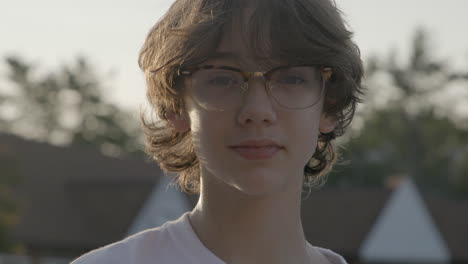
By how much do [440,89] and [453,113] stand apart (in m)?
2.28

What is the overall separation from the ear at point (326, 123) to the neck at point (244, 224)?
250mm

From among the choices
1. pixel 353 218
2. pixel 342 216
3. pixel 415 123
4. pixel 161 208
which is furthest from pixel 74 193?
pixel 415 123

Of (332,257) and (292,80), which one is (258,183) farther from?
(332,257)

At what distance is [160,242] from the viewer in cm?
286

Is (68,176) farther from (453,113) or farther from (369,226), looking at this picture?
(453,113)

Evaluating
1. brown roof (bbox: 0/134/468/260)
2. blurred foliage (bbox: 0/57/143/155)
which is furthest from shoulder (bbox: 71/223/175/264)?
blurred foliage (bbox: 0/57/143/155)

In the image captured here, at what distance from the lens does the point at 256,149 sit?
8.91 ft

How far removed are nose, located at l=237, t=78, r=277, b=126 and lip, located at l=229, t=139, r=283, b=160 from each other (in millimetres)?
53

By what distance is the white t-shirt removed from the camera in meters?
2.75

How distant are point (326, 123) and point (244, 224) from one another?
0.46 meters

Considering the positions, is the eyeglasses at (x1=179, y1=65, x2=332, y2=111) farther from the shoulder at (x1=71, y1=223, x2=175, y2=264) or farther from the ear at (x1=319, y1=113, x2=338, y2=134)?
the shoulder at (x1=71, y1=223, x2=175, y2=264)

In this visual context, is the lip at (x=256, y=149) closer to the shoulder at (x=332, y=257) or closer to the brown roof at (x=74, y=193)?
the shoulder at (x=332, y=257)

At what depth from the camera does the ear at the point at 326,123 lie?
3.10 meters

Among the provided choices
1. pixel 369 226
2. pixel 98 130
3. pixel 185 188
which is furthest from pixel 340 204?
pixel 185 188
